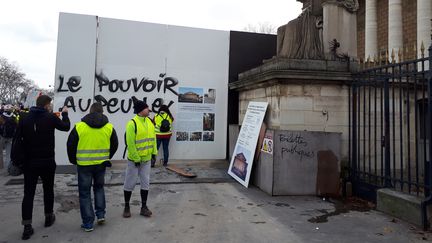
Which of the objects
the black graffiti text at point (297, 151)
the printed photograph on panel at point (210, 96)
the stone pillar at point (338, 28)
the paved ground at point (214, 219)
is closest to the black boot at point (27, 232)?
the paved ground at point (214, 219)

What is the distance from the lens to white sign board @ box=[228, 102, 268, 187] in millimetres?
7169

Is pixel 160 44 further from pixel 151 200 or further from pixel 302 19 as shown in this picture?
pixel 151 200

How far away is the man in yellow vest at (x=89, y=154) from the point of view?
4.48m

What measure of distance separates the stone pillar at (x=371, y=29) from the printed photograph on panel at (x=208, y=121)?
17.9 m

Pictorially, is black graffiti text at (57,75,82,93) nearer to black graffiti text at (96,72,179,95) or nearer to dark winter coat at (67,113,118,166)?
black graffiti text at (96,72,179,95)

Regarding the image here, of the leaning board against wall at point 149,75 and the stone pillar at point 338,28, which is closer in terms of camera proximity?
the stone pillar at point 338,28

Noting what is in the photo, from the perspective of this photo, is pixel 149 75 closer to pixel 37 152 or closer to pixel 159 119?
pixel 159 119

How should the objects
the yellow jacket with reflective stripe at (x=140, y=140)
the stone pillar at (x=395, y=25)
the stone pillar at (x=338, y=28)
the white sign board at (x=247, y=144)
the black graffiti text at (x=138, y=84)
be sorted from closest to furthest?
the yellow jacket with reflective stripe at (x=140, y=140) → the white sign board at (x=247, y=144) → the stone pillar at (x=338, y=28) → the black graffiti text at (x=138, y=84) → the stone pillar at (x=395, y=25)

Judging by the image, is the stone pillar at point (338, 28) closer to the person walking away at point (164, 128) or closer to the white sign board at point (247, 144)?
the white sign board at point (247, 144)

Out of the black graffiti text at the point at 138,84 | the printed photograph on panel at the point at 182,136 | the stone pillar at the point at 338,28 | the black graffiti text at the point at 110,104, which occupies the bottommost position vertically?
the printed photograph on panel at the point at 182,136

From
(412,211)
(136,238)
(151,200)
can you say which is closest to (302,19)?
(412,211)

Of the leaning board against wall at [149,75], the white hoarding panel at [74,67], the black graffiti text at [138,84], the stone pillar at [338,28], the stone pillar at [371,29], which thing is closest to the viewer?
the stone pillar at [338,28]

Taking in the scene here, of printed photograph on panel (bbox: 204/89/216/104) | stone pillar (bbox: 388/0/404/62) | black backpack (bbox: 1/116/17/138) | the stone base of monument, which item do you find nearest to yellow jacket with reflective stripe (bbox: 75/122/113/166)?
the stone base of monument

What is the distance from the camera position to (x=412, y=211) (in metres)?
4.91
